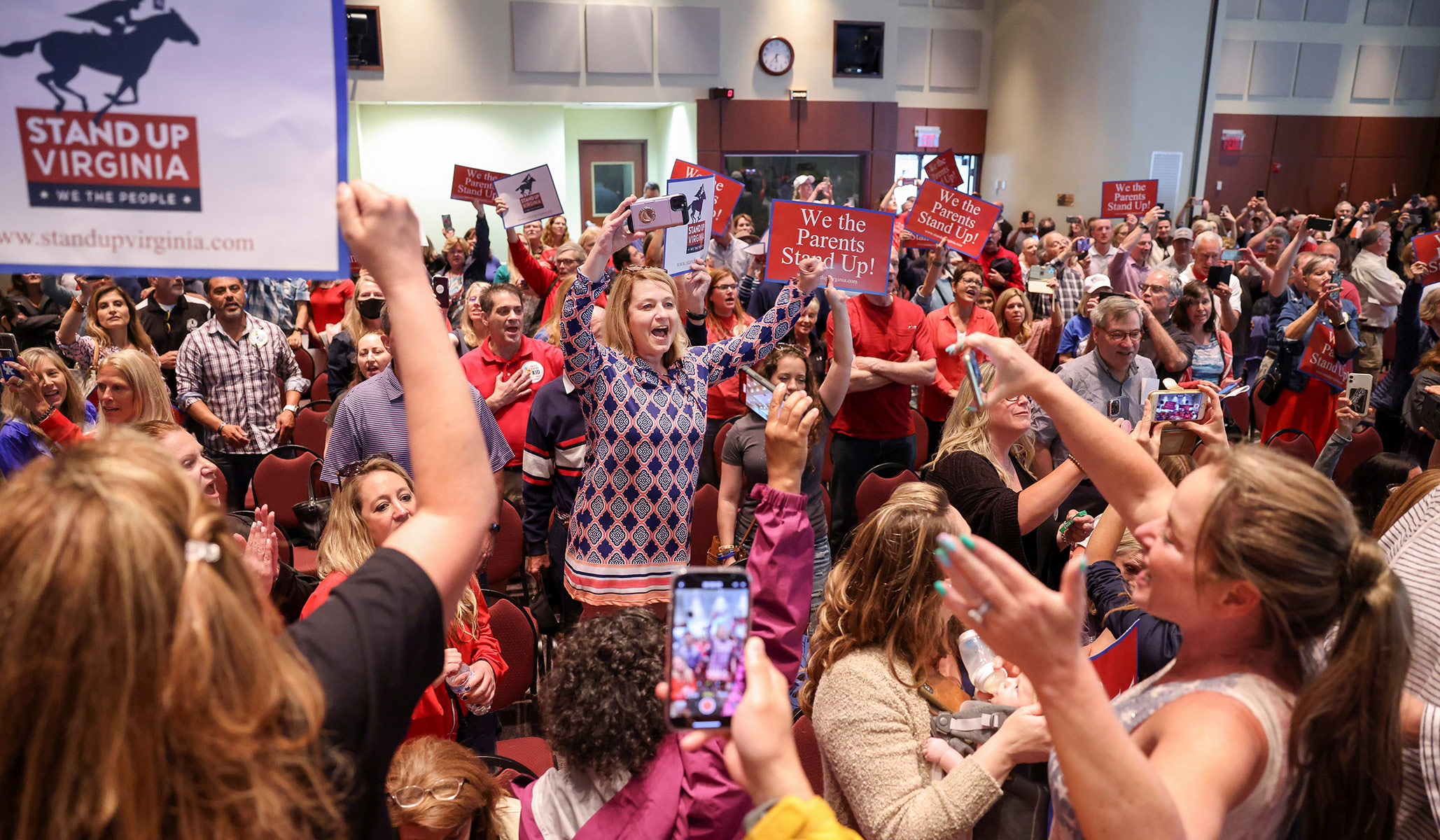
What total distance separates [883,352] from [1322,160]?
1543 cm

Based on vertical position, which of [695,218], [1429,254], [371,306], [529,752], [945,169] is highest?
[945,169]

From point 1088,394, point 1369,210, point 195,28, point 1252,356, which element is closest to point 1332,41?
point 1369,210

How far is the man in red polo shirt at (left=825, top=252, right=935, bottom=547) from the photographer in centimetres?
479

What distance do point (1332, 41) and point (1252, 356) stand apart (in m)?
11.8

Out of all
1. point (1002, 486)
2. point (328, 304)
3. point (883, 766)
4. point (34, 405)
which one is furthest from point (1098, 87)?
point (883, 766)

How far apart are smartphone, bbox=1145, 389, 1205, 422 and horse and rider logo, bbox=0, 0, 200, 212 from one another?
228 cm

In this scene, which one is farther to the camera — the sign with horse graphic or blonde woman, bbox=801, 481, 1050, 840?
blonde woman, bbox=801, 481, 1050, 840

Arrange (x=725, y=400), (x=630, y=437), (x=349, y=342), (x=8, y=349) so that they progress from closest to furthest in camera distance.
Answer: (x=630, y=437) → (x=8, y=349) → (x=725, y=400) → (x=349, y=342)

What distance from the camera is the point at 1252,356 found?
7.42m

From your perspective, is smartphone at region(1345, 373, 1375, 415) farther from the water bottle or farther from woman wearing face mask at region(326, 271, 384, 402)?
woman wearing face mask at region(326, 271, 384, 402)

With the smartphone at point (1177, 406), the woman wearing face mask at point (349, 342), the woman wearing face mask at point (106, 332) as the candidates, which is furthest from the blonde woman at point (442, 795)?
the woman wearing face mask at point (106, 332)

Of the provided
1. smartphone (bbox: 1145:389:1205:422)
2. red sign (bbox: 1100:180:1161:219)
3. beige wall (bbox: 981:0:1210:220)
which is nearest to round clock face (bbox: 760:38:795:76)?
beige wall (bbox: 981:0:1210:220)

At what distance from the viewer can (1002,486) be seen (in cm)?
305

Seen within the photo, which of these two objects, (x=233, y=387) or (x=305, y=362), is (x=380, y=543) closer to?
(x=233, y=387)
